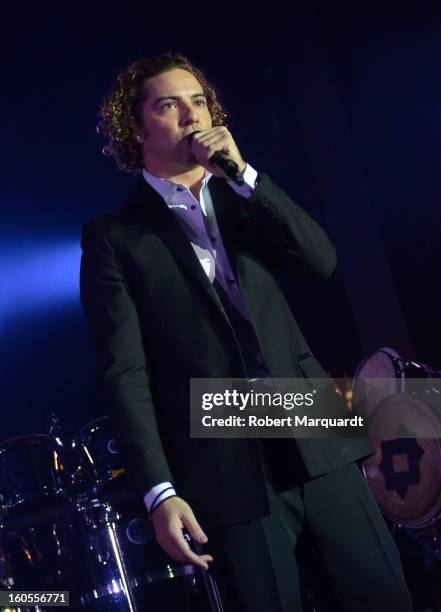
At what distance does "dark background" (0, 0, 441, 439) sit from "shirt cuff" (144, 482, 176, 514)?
3.73 m

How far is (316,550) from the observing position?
148 cm

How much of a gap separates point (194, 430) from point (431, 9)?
151 inches

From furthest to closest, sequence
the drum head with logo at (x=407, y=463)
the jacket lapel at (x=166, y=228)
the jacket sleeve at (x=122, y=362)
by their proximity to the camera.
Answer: the drum head with logo at (x=407, y=463), the jacket lapel at (x=166, y=228), the jacket sleeve at (x=122, y=362)

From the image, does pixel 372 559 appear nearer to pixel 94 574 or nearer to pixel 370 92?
pixel 94 574

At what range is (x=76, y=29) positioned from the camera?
490 centimetres

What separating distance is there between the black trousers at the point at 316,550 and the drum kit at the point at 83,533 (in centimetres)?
263

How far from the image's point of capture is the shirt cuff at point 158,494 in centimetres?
144

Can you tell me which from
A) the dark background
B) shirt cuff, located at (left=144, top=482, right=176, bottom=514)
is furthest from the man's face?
the dark background

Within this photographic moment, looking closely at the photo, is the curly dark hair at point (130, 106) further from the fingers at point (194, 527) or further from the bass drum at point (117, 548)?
the bass drum at point (117, 548)

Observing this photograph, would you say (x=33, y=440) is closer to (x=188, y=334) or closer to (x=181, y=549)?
(x=188, y=334)

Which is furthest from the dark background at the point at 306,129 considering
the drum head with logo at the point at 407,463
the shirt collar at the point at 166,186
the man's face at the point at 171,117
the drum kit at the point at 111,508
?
the shirt collar at the point at 166,186

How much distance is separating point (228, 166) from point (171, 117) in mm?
388

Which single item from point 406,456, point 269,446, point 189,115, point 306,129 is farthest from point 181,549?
point 306,129

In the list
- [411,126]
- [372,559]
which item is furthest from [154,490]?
[411,126]
